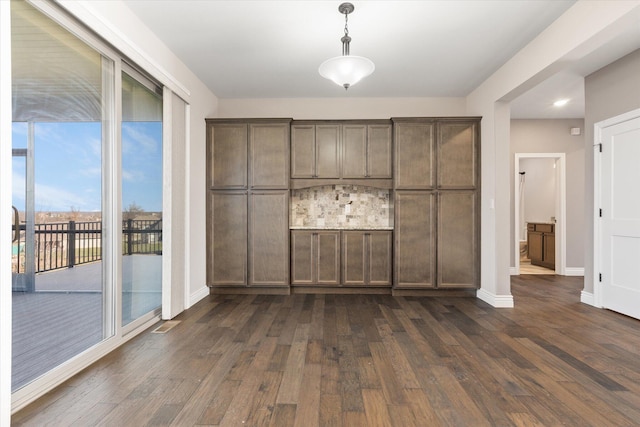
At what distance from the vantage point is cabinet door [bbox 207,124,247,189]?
4.42 metres

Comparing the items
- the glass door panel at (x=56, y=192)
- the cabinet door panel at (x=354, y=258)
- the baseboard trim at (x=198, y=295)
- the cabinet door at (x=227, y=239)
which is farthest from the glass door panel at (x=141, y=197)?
the cabinet door panel at (x=354, y=258)

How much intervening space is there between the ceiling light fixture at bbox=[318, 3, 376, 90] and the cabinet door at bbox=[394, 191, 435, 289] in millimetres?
2065

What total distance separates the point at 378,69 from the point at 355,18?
1.09m

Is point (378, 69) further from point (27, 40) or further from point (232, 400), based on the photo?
point (232, 400)

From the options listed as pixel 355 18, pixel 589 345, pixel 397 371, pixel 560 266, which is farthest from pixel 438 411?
pixel 560 266

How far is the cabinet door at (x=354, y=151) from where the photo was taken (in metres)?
4.49

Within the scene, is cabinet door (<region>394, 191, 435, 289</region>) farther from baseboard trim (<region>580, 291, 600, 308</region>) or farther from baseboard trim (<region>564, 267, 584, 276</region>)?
baseboard trim (<region>564, 267, 584, 276</region>)

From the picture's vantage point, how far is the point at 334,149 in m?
4.50

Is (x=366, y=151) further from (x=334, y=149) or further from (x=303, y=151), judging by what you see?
(x=303, y=151)

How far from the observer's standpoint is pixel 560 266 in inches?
229

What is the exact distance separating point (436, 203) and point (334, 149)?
1.57 meters

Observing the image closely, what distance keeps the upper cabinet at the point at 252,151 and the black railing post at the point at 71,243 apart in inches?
88.7

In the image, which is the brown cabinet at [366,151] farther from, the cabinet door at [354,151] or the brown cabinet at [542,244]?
the brown cabinet at [542,244]

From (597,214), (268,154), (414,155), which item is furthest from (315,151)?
(597,214)
